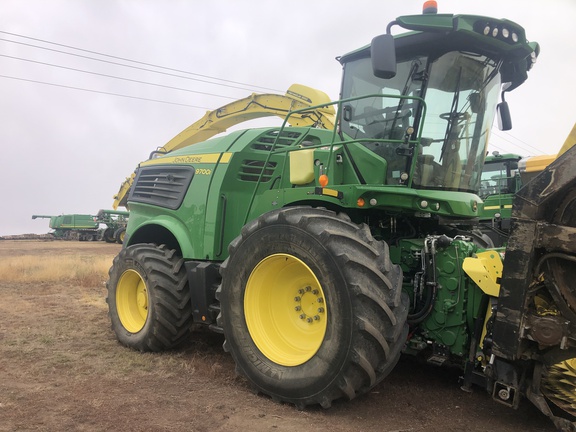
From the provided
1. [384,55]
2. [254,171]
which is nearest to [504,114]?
[384,55]

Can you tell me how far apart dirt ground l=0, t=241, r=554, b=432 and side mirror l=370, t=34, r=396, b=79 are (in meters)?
2.53

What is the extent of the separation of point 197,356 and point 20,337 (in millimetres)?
2392

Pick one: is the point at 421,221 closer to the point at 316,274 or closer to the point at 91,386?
A: the point at 316,274

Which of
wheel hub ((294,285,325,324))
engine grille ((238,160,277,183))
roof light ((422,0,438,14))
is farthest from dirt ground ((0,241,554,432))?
roof light ((422,0,438,14))

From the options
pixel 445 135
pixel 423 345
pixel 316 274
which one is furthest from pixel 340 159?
pixel 423 345

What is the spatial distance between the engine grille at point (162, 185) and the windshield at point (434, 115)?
7.25 feet

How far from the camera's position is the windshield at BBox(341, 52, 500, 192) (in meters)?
4.10

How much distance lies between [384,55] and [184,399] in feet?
10.1

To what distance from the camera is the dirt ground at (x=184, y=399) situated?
10.6 feet

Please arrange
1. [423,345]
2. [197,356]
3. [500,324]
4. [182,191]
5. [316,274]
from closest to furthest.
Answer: [500,324]
[316,274]
[423,345]
[197,356]
[182,191]

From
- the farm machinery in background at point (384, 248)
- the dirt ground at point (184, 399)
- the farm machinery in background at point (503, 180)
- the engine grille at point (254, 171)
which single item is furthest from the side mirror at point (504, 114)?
the farm machinery in background at point (503, 180)

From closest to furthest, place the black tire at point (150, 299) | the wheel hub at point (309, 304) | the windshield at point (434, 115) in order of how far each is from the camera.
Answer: the wheel hub at point (309, 304) → the windshield at point (434, 115) → the black tire at point (150, 299)

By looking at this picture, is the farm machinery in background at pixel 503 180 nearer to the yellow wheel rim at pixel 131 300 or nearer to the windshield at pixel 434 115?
the windshield at pixel 434 115

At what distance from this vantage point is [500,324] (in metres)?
2.96
